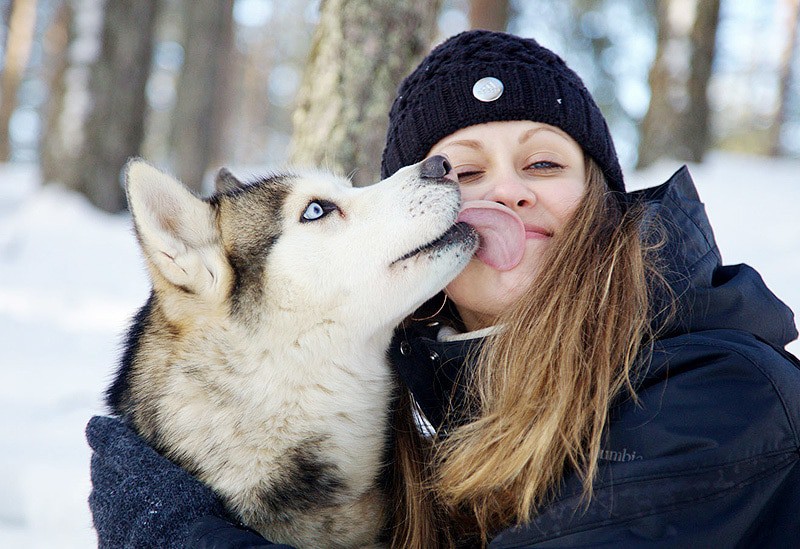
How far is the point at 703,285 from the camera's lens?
172cm

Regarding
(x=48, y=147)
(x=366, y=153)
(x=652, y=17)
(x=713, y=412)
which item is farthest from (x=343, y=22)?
(x=652, y=17)

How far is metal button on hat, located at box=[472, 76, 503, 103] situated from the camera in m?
2.16

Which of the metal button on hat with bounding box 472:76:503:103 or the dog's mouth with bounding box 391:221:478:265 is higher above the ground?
the metal button on hat with bounding box 472:76:503:103

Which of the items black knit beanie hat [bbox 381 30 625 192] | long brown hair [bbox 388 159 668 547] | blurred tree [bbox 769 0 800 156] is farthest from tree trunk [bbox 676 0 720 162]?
blurred tree [bbox 769 0 800 156]

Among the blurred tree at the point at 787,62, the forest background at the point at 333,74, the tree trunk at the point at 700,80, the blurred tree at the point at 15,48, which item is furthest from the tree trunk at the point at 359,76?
the blurred tree at the point at 15,48

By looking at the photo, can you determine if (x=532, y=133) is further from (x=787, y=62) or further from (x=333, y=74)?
(x=787, y=62)

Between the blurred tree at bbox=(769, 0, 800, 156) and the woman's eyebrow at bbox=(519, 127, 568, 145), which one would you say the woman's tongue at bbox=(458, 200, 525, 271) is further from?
the blurred tree at bbox=(769, 0, 800, 156)

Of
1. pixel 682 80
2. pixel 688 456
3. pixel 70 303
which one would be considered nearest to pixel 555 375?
pixel 688 456

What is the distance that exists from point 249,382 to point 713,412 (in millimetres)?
1134

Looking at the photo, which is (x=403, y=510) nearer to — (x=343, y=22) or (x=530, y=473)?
(x=530, y=473)

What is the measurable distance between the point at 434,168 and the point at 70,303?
4946 mm

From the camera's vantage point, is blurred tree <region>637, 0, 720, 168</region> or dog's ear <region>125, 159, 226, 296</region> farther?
blurred tree <region>637, 0, 720, 168</region>

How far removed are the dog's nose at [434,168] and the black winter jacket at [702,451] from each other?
695 millimetres

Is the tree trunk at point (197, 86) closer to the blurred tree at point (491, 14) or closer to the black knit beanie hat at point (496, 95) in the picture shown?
the blurred tree at point (491, 14)
